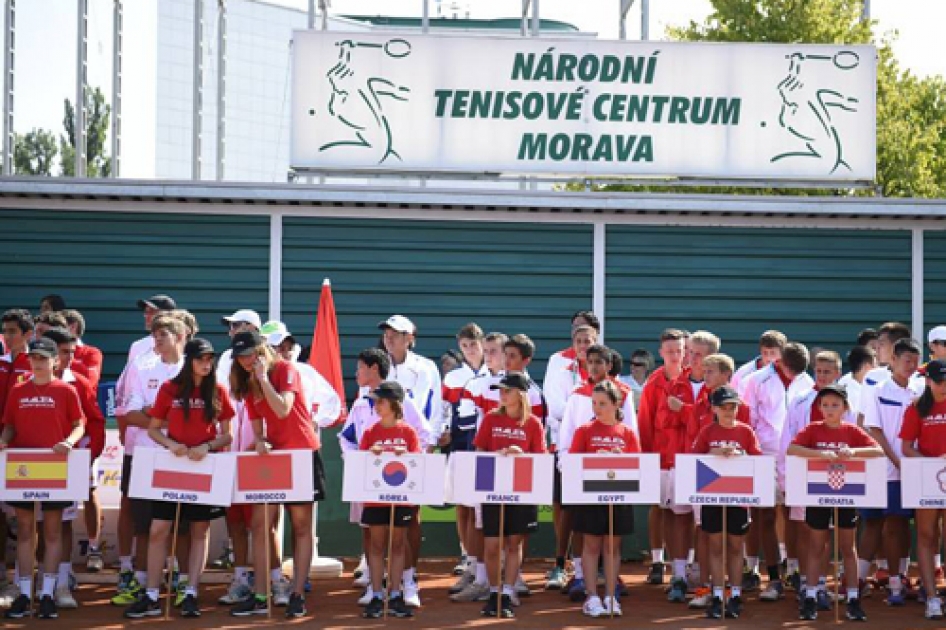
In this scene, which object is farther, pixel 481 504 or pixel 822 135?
pixel 822 135

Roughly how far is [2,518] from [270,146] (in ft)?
93.3

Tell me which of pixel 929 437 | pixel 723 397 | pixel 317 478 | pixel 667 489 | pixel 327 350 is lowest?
pixel 667 489

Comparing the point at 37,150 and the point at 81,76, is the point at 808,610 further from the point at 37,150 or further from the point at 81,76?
the point at 37,150

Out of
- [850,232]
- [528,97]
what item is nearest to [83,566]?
[528,97]

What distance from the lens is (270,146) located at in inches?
1476

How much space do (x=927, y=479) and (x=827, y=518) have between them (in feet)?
2.44

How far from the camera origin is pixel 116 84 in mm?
14062

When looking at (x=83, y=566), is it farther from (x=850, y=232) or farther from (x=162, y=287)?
(x=850, y=232)

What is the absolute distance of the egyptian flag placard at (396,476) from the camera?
9.06m

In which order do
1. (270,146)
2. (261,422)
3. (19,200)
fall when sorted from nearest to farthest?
(261,422) < (19,200) < (270,146)

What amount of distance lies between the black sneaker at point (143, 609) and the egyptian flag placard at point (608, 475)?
2.87 meters

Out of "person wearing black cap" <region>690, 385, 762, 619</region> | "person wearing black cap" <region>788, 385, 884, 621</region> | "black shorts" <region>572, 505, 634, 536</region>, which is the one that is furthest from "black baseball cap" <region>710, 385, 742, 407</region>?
"black shorts" <region>572, 505, 634, 536</region>

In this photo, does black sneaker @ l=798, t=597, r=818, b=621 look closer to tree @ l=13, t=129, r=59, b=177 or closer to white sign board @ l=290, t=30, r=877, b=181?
white sign board @ l=290, t=30, r=877, b=181

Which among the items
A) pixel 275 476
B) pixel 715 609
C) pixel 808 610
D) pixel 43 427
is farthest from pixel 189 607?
pixel 808 610
